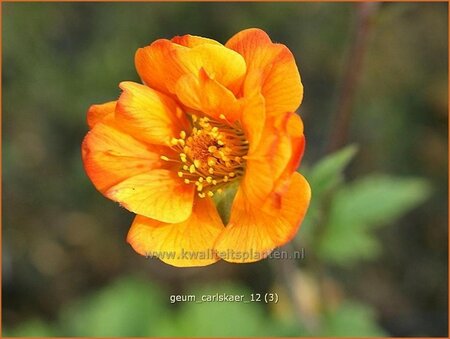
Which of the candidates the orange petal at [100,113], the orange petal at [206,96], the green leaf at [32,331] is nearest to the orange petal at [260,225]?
the orange petal at [206,96]

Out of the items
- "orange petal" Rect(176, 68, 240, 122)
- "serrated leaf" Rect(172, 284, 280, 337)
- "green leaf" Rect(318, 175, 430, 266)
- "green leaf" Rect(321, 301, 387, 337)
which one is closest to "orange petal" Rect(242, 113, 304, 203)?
"orange petal" Rect(176, 68, 240, 122)

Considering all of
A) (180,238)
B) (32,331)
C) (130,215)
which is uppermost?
(180,238)

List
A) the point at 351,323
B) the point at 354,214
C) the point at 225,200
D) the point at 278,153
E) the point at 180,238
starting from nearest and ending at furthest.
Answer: the point at 278,153 → the point at 180,238 → the point at 225,200 → the point at 354,214 → the point at 351,323

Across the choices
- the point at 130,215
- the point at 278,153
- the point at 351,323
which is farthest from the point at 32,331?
the point at 278,153

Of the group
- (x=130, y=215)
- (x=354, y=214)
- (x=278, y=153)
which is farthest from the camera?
(x=130, y=215)

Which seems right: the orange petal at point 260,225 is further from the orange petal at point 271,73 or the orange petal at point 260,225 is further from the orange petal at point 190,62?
the orange petal at point 190,62

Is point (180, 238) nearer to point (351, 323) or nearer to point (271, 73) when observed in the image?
point (271, 73)
